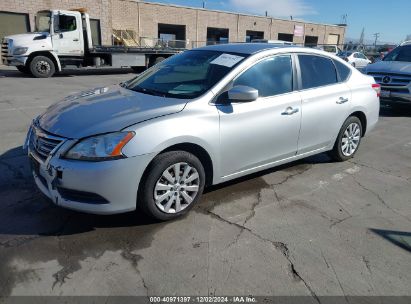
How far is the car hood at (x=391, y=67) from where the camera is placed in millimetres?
8695

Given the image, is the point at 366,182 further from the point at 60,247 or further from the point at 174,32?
the point at 174,32

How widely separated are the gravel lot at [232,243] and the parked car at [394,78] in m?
4.86

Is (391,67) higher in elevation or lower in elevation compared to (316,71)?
lower

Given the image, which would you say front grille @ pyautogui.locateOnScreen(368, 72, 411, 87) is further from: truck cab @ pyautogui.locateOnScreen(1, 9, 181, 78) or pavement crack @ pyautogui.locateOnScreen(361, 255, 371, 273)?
truck cab @ pyautogui.locateOnScreen(1, 9, 181, 78)

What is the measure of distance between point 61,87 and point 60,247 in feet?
35.3

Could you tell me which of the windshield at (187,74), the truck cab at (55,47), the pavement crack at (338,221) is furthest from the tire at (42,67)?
the pavement crack at (338,221)

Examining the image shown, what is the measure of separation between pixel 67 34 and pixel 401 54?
13.2 metres

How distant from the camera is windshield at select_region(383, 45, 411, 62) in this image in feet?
31.5

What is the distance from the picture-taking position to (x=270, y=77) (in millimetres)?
4062

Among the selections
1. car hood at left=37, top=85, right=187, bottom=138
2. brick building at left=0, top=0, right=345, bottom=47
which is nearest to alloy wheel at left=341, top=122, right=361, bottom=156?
car hood at left=37, top=85, right=187, bottom=138

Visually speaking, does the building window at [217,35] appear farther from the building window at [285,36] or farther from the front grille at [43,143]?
the front grille at [43,143]

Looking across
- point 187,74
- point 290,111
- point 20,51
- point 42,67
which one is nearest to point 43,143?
point 187,74

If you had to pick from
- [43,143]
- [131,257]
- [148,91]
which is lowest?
[131,257]

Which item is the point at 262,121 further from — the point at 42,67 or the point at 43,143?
the point at 42,67
